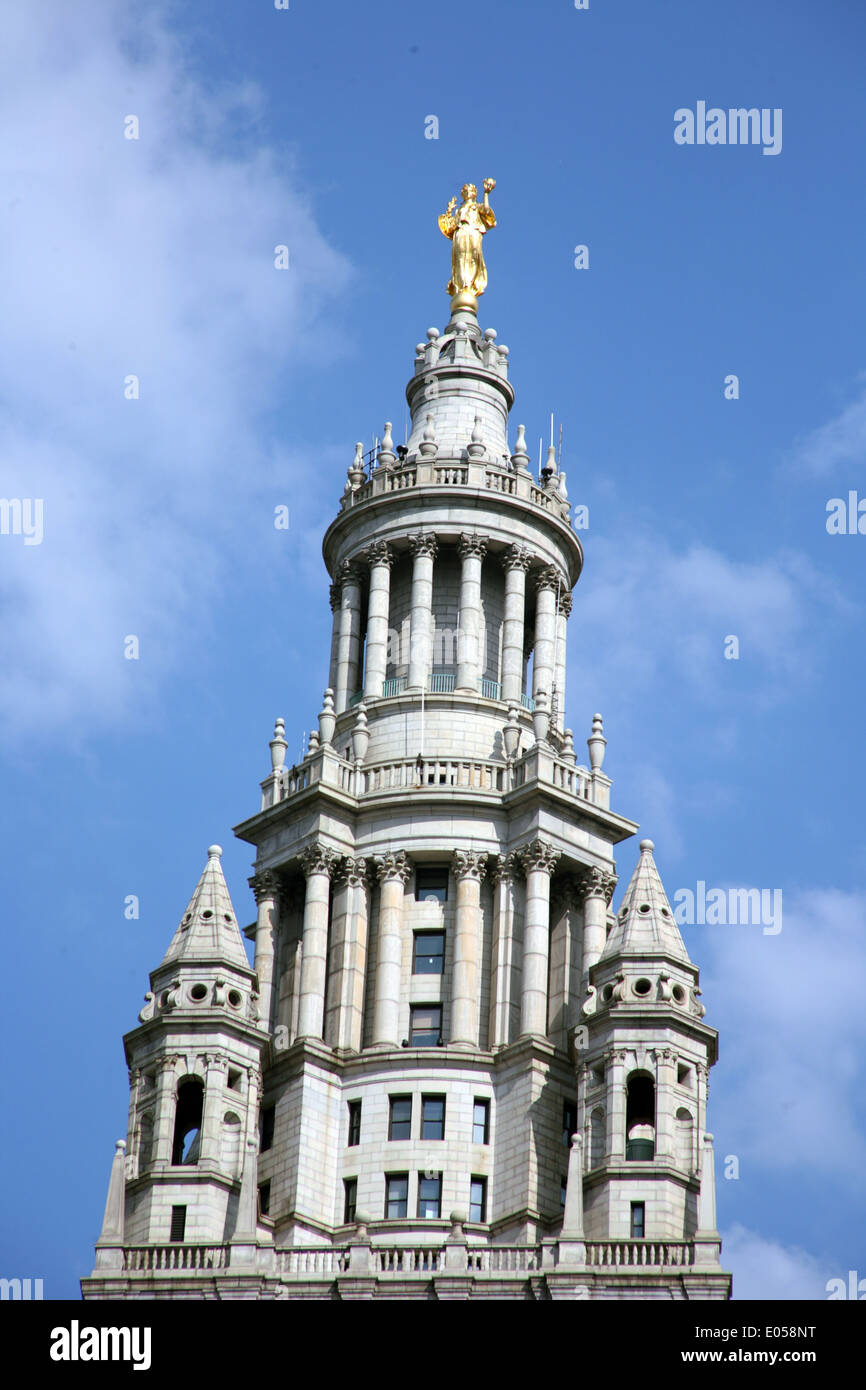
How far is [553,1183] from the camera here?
97.6 metres

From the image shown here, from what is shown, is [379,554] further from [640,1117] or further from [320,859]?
[640,1117]

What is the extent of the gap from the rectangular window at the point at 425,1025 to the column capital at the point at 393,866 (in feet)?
15.4

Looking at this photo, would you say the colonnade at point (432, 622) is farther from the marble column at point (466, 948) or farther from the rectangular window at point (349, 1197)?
the rectangular window at point (349, 1197)

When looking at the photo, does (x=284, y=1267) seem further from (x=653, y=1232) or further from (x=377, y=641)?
(x=377, y=641)

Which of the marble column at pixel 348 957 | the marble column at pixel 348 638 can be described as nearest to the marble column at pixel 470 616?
the marble column at pixel 348 638

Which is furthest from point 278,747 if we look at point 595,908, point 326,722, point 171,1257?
point 171,1257

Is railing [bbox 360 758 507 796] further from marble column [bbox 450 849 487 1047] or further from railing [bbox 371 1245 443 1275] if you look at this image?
railing [bbox 371 1245 443 1275]

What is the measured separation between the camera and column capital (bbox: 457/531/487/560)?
11212cm

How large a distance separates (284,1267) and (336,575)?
108 feet

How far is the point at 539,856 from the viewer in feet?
339

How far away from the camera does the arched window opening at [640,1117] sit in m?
95.1

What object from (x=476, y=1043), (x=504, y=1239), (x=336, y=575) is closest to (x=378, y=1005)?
(x=476, y=1043)

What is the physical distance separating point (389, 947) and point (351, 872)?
11.4 ft

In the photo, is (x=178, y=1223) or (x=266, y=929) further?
(x=266, y=929)
